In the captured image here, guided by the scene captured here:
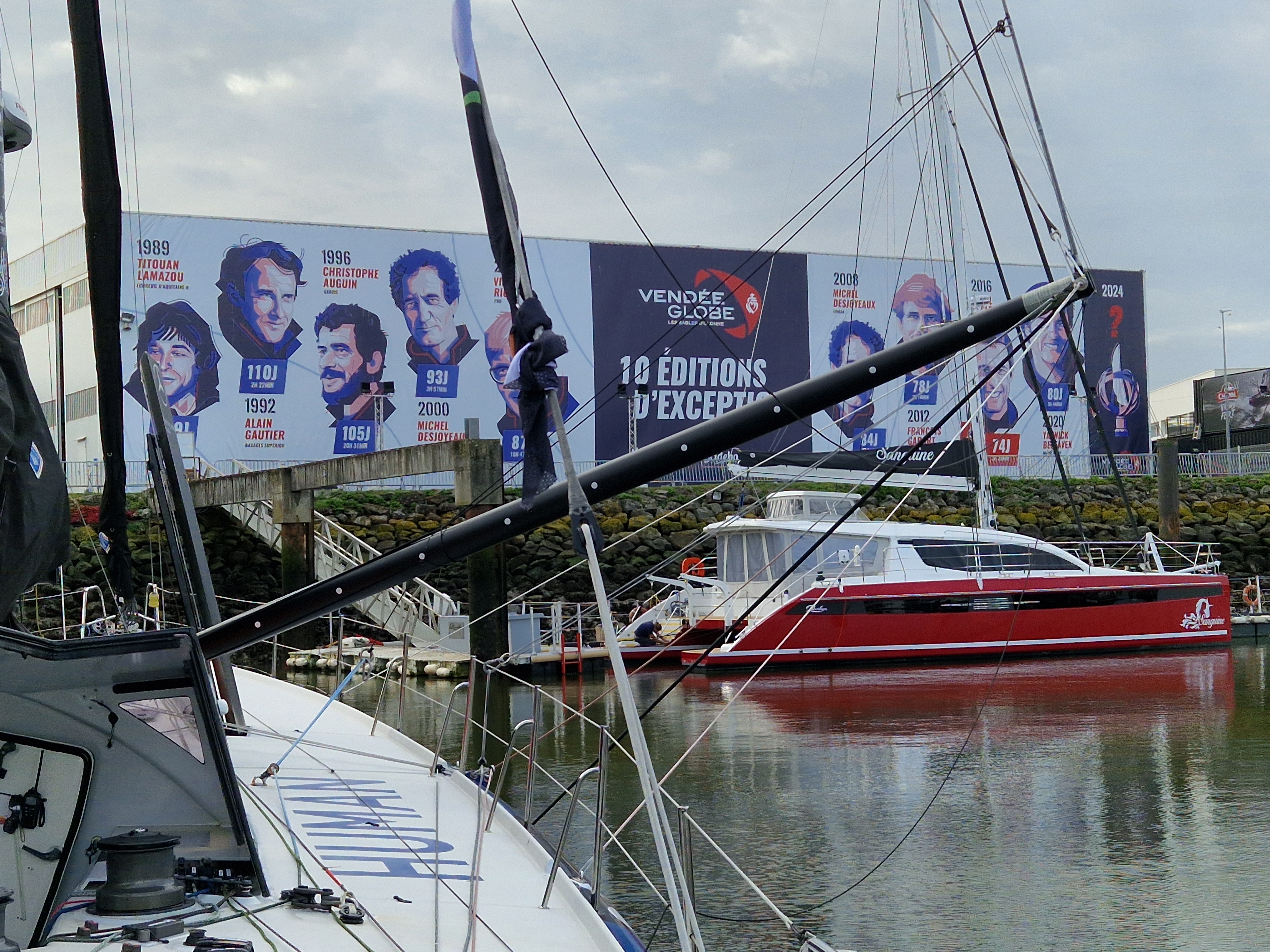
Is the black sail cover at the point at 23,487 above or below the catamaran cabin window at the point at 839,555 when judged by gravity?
above

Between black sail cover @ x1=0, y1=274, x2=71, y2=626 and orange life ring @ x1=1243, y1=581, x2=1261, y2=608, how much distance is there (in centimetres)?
2753

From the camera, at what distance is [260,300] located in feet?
99.4

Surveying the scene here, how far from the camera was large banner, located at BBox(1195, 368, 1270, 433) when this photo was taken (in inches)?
1900

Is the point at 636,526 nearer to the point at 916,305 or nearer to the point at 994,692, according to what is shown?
the point at 994,692

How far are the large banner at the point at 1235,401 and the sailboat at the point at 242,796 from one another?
4665cm

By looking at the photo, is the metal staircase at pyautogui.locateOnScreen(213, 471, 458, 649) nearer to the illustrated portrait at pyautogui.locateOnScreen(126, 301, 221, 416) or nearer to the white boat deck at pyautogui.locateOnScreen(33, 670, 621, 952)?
the illustrated portrait at pyautogui.locateOnScreen(126, 301, 221, 416)

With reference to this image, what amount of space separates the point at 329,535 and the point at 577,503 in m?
19.7

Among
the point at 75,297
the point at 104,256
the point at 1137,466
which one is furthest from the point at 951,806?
the point at 1137,466

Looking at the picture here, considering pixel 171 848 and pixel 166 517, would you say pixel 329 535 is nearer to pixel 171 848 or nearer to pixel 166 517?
pixel 166 517

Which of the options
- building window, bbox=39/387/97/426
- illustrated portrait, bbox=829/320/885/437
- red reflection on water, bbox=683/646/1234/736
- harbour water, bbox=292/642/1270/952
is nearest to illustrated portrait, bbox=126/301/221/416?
building window, bbox=39/387/97/426

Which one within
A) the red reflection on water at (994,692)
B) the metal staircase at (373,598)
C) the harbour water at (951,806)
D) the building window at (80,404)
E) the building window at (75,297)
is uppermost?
the building window at (75,297)

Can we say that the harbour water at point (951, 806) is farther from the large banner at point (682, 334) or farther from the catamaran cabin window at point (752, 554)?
the large banner at point (682, 334)

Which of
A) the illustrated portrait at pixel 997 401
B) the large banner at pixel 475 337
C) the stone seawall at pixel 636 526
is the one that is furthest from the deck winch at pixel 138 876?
the large banner at pixel 475 337

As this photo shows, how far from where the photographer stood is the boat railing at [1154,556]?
76.0 ft
